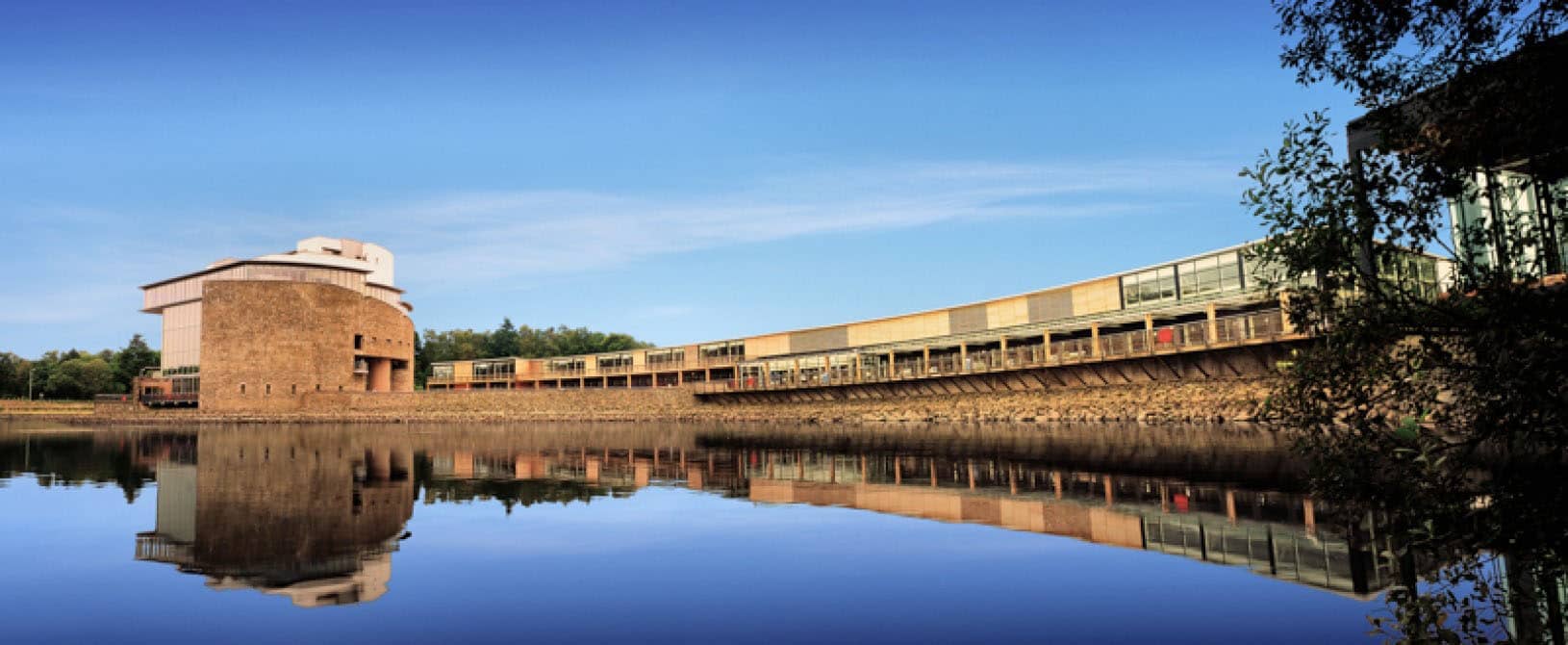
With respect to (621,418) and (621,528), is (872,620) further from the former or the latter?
(621,418)

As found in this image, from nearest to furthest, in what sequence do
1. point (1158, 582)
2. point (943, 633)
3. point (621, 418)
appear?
point (943, 633), point (1158, 582), point (621, 418)

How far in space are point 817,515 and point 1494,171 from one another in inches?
472

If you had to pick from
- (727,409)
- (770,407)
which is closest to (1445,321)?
(770,407)

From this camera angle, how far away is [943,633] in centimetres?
853

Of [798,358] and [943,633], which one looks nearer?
[943,633]

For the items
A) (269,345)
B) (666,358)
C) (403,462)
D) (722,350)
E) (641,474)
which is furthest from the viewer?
(666,358)

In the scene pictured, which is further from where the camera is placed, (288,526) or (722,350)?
(722,350)

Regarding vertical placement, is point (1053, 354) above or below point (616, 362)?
below

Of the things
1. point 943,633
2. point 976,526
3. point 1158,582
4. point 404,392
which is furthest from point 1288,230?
point 404,392

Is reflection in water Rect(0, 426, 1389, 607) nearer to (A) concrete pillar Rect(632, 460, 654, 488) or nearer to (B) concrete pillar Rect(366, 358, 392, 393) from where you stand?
(A) concrete pillar Rect(632, 460, 654, 488)

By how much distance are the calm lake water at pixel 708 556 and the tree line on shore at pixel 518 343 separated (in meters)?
141

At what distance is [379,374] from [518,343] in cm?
6374

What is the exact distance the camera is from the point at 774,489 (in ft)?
70.8

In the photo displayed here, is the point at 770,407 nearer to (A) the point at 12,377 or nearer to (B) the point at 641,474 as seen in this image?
(B) the point at 641,474
